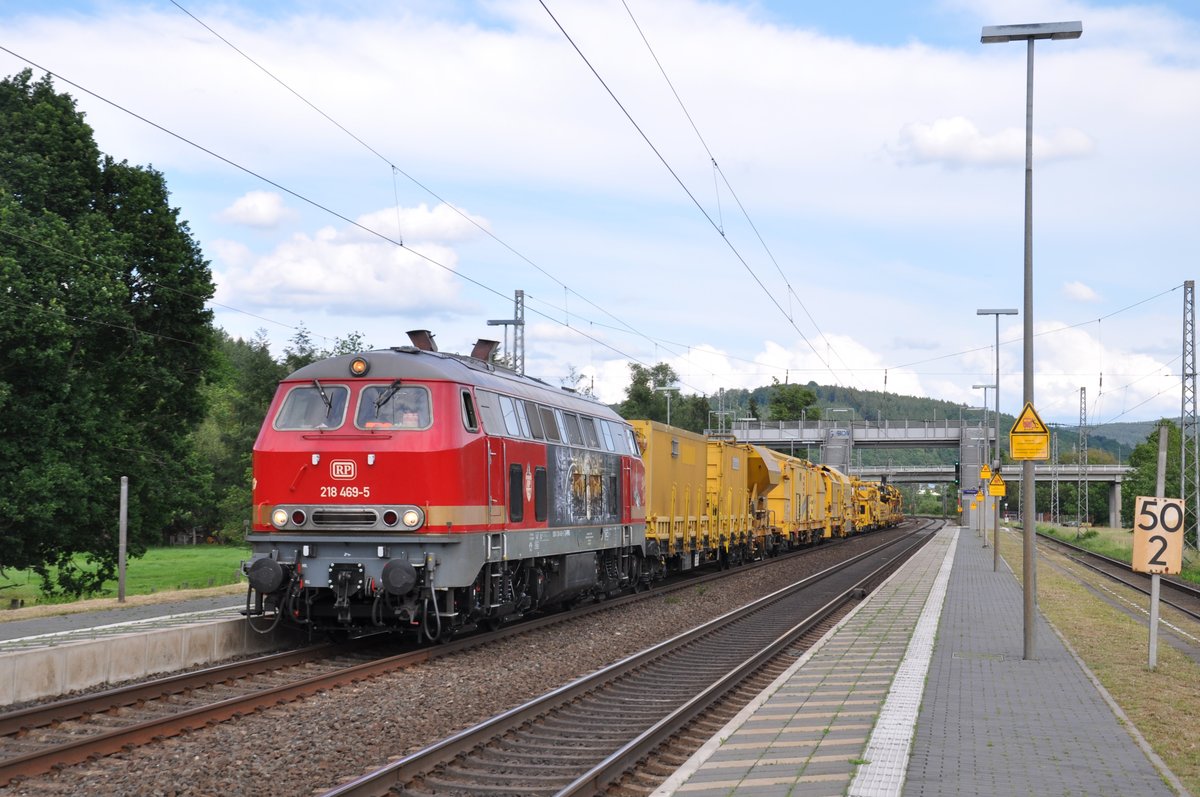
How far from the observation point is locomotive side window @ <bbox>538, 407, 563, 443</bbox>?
1745cm

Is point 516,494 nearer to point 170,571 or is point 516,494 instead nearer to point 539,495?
point 539,495

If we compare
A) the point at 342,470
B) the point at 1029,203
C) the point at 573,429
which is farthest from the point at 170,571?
the point at 1029,203

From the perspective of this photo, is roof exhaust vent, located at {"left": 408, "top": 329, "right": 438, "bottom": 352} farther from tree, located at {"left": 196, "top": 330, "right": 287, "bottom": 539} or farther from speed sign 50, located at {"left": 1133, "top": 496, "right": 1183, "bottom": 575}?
tree, located at {"left": 196, "top": 330, "right": 287, "bottom": 539}

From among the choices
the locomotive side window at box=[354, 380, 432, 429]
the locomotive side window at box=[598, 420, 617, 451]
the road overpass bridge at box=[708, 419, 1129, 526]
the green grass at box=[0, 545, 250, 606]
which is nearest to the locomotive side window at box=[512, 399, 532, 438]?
the locomotive side window at box=[354, 380, 432, 429]

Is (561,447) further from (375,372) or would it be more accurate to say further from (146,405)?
(146,405)

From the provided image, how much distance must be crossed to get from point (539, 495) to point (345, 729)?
705 centimetres

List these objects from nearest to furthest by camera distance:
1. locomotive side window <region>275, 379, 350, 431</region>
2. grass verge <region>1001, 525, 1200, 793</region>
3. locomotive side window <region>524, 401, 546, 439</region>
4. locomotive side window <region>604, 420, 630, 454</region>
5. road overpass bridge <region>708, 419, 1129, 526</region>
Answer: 1. grass verge <region>1001, 525, 1200, 793</region>
2. locomotive side window <region>275, 379, 350, 431</region>
3. locomotive side window <region>524, 401, 546, 439</region>
4. locomotive side window <region>604, 420, 630, 454</region>
5. road overpass bridge <region>708, 419, 1129, 526</region>

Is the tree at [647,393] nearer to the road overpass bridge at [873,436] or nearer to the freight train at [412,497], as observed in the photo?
the road overpass bridge at [873,436]

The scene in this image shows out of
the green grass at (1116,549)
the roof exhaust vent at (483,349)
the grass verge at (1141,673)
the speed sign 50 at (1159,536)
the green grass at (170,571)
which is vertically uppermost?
the roof exhaust vent at (483,349)

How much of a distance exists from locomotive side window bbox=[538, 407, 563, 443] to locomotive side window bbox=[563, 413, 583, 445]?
52cm

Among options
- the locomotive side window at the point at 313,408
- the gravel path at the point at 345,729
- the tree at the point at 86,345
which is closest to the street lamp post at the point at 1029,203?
the gravel path at the point at 345,729

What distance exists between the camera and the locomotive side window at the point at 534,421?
16805 mm

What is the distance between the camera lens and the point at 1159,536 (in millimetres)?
14164

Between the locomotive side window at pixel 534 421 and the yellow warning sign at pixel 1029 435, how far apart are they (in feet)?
21.5
